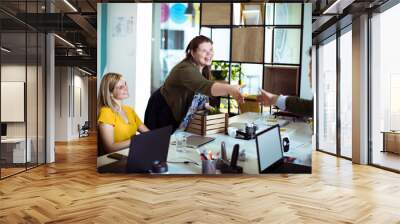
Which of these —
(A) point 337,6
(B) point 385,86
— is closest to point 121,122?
(A) point 337,6

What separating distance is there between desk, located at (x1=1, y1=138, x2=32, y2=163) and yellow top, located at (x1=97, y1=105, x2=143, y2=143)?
1.48 metres

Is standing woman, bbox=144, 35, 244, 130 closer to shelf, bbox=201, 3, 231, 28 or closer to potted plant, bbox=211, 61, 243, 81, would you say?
potted plant, bbox=211, 61, 243, 81

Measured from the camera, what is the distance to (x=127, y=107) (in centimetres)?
545

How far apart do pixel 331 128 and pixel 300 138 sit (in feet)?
11.4

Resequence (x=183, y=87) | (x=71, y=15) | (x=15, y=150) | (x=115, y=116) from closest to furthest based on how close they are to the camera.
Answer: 1. (x=183, y=87)
2. (x=115, y=116)
3. (x=15, y=150)
4. (x=71, y=15)

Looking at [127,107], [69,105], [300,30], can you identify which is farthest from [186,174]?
[69,105]

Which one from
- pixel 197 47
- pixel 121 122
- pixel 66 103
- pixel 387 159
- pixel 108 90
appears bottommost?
pixel 387 159

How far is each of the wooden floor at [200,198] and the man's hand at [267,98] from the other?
1.17 meters

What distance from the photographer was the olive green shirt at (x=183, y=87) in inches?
210

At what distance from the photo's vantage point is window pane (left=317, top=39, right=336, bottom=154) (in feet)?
27.8

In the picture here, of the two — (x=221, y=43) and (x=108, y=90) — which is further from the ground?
(x=221, y=43)

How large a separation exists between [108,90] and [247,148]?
2.28 metres

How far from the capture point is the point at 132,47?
17.9 ft

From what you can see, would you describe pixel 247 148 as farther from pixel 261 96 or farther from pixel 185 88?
pixel 185 88
